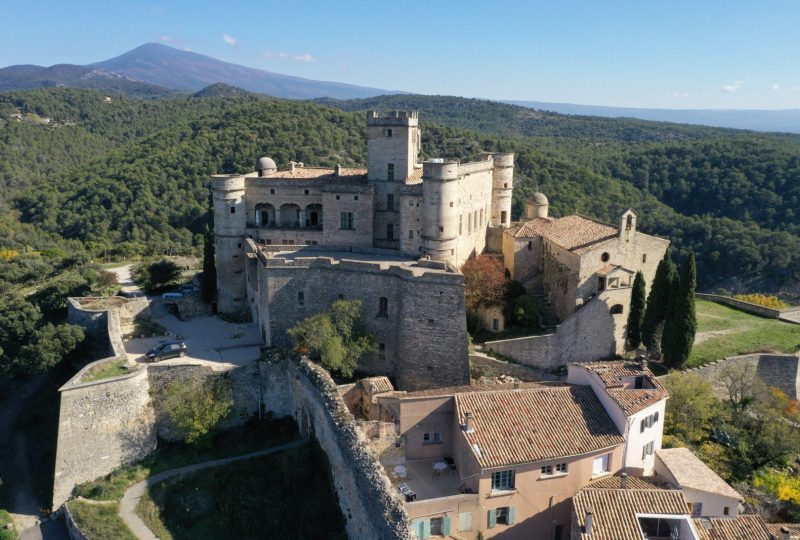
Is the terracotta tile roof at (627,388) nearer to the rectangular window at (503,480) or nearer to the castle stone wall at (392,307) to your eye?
the rectangular window at (503,480)

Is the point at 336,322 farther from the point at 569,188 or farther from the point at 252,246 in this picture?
the point at 569,188

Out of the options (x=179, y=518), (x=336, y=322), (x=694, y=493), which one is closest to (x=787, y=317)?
(x=694, y=493)

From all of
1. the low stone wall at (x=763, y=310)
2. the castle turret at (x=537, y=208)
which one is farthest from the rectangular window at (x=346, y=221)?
the low stone wall at (x=763, y=310)

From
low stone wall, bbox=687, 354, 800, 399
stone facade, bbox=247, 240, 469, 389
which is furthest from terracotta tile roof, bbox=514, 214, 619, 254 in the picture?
low stone wall, bbox=687, 354, 800, 399

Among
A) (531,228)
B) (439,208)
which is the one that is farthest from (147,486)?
(531,228)

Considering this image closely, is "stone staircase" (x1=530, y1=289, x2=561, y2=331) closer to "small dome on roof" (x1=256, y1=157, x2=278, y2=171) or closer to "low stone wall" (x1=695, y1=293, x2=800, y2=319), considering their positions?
"low stone wall" (x1=695, y1=293, x2=800, y2=319)
